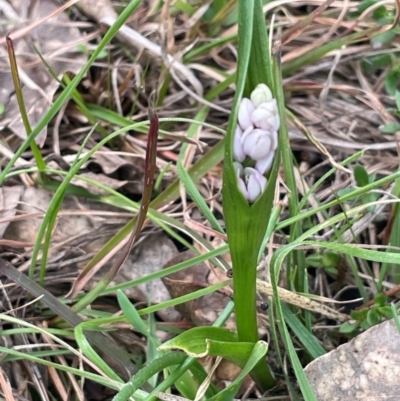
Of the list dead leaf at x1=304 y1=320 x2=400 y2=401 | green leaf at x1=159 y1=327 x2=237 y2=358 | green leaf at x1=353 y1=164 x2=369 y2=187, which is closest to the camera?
green leaf at x1=159 y1=327 x2=237 y2=358

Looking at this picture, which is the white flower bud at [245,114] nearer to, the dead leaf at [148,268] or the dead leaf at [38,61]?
the dead leaf at [148,268]

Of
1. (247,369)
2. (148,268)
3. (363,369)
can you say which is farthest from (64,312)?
(363,369)

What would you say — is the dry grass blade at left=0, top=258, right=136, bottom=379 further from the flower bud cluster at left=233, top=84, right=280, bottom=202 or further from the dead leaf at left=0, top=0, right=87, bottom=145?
the flower bud cluster at left=233, top=84, right=280, bottom=202

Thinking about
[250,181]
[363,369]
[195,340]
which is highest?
[250,181]

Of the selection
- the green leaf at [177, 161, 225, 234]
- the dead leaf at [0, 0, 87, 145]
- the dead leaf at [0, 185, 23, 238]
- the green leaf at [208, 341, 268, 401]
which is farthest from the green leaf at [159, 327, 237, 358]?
the dead leaf at [0, 0, 87, 145]

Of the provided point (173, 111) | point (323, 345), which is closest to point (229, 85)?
point (173, 111)

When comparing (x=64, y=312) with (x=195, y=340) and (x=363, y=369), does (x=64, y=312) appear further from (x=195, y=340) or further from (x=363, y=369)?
(x=363, y=369)

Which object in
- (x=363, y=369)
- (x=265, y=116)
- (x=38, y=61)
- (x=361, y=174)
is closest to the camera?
(x=265, y=116)
